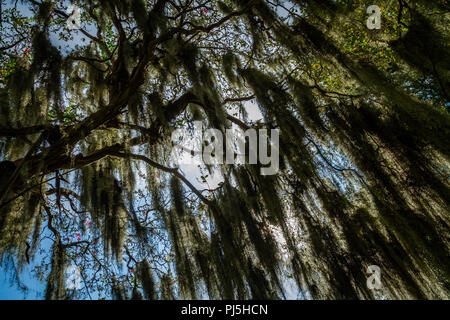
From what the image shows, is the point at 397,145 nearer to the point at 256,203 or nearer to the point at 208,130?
the point at 256,203

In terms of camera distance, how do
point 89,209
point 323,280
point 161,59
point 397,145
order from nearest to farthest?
point 397,145
point 323,280
point 89,209
point 161,59

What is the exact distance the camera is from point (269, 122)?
6.71 feet

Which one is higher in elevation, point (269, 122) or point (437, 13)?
point (437, 13)

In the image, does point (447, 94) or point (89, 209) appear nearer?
point (447, 94)

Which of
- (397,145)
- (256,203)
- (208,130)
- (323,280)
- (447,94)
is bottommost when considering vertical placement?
(323,280)

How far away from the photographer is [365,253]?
6.11 feet

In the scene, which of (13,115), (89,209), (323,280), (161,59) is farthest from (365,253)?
(13,115)

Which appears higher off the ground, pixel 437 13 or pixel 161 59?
pixel 161 59

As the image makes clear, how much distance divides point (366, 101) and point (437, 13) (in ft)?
2.43

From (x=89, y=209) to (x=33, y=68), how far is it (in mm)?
1410

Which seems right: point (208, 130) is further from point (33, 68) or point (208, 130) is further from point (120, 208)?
point (33, 68)
